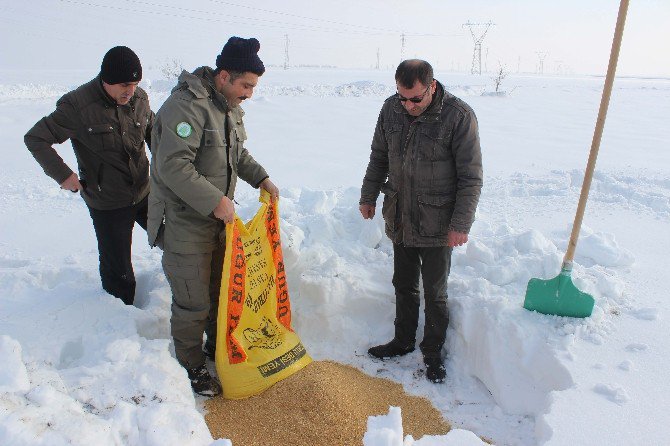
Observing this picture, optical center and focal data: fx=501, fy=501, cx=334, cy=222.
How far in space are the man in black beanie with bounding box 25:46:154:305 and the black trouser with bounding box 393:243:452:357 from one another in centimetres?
176

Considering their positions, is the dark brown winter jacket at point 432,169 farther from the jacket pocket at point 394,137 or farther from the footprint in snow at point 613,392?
the footprint in snow at point 613,392

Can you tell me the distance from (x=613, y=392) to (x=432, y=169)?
148 centimetres

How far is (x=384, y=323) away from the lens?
3.73m

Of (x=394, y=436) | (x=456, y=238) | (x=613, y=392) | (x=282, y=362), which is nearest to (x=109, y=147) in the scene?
(x=282, y=362)

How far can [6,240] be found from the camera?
15.5 ft

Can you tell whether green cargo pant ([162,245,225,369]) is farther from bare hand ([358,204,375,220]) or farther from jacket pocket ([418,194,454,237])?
jacket pocket ([418,194,454,237])

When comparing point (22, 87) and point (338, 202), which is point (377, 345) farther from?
point (22, 87)

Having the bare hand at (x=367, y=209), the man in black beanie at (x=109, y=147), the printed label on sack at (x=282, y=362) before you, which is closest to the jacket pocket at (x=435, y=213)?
the bare hand at (x=367, y=209)

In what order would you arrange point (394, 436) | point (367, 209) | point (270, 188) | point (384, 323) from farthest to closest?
point (384, 323)
point (367, 209)
point (270, 188)
point (394, 436)

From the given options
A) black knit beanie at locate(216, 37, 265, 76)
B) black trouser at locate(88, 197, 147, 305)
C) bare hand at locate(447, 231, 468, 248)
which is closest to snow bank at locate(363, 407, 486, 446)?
bare hand at locate(447, 231, 468, 248)

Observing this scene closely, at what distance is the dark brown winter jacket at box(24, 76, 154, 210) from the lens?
2.90m

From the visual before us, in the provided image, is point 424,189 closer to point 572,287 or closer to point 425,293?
point 425,293

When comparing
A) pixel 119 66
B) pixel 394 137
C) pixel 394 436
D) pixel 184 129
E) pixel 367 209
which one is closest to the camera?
pixel 394 436

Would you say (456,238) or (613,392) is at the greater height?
(456,238)
